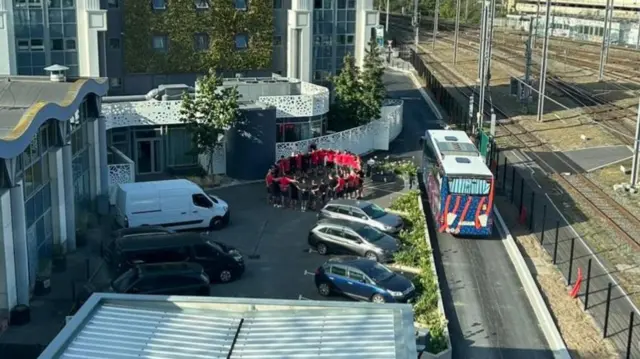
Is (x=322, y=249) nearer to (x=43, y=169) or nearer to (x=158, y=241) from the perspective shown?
(x=158, y=241)

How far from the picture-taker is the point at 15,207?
2128cm

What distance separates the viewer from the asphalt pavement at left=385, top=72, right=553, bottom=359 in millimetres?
20266

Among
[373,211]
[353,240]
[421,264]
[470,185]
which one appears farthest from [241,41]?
[421,264]

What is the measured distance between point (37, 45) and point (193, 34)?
7.23 m

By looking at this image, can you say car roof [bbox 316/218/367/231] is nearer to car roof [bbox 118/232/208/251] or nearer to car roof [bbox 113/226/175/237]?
car roof [bbox 118/232/208/251]

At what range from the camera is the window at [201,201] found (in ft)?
94.8

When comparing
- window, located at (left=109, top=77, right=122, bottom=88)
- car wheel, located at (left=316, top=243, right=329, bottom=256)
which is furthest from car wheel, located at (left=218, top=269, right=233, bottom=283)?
window, located at (left=109, top=77, right=122, bottom=88)

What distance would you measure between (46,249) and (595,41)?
8401 cm

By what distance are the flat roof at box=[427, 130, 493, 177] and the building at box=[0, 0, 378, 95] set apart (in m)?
12.9

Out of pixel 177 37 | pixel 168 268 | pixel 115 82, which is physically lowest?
pixel 168 268

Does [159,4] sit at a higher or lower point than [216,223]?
higher

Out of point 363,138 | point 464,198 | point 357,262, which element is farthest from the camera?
point 363,138

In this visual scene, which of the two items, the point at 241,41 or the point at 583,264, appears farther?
the point at 241,41

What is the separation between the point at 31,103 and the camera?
2686cm
